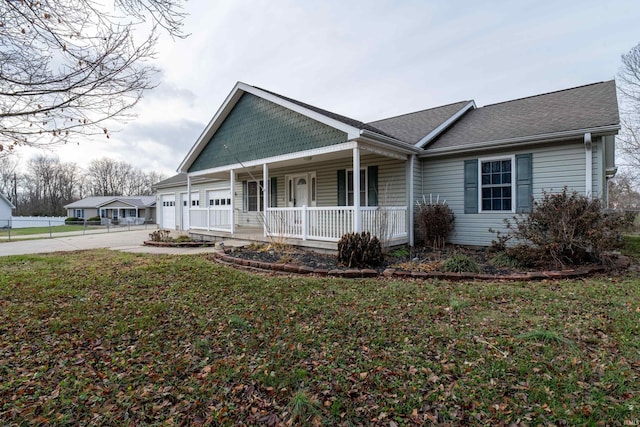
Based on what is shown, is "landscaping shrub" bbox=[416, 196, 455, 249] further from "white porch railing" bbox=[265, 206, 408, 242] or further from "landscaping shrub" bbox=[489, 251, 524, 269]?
"landscaping shrub" bbox=[489, 251, 524, 269]

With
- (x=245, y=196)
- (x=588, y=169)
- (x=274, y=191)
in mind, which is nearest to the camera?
(x=588, y=169)

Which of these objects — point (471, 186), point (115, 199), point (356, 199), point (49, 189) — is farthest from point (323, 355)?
point (49, 189)

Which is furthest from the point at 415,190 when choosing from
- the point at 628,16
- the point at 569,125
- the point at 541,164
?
the point at 628,16

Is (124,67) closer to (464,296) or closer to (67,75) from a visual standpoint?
(67,75)

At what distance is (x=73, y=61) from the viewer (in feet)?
12.8

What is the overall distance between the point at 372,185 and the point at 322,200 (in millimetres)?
2203

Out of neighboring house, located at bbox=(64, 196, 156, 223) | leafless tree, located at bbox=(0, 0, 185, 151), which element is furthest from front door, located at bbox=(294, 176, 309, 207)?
neighboring house, located at bbox=(64, 196, 156, 223)

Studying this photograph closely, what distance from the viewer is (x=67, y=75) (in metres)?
3.87

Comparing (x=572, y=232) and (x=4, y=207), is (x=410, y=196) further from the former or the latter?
(x=4, y=207)

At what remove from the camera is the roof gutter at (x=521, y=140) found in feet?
23.0

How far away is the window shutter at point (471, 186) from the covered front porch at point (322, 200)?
1611 mm

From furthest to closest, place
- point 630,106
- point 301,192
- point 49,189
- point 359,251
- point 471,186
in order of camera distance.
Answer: point 49,189 < point 630,106 < point 301,192 < point 471,186 < point 359,251

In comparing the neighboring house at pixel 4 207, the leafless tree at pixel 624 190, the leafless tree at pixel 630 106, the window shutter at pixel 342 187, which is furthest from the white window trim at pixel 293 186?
the neighboring house at pixel 4 207

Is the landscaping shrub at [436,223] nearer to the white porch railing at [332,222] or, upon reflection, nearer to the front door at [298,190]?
the white porch railing at [332,222]
